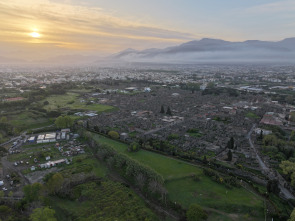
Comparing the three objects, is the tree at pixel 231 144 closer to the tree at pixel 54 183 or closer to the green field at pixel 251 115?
the green field at pixel 251 115

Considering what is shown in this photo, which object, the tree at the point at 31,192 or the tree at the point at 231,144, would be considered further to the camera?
the tree at the point at 231,144

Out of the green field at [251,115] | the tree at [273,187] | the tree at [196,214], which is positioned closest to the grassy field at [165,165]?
the tree at [196,214]

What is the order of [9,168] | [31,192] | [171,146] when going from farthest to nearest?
[171,146] < [9,168] < [31,192]

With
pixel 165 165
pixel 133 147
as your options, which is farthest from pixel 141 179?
pixel 133 147

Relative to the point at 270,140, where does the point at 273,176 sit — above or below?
below

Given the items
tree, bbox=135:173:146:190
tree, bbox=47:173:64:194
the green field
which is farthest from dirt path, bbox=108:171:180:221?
the green field

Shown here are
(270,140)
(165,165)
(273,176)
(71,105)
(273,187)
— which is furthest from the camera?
(71,105)

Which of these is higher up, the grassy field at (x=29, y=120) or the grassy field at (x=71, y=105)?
the grassy field at (x=71, y=105)

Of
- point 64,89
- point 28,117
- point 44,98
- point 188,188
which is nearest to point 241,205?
point 188,188

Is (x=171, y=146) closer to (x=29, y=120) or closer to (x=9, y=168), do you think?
(x=9, y=168)

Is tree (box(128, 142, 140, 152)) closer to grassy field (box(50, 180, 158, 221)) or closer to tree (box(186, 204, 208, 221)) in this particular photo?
grassy field (box(50, 180, 158, 221))
